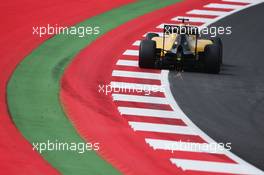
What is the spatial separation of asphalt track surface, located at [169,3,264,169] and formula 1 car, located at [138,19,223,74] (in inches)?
15.3

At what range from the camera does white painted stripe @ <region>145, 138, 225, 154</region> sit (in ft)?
70.2

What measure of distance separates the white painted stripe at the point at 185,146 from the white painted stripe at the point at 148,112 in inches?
73.1

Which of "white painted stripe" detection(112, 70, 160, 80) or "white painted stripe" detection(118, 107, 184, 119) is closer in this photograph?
"white painted stripe" detection(118, 107, 184, 119)

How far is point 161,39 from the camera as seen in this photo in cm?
2825

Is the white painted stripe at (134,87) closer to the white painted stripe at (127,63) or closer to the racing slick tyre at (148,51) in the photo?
the racing slick tyre at (148,51)

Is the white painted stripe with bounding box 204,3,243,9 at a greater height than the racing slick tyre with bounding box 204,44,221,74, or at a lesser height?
greater

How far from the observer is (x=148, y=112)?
78.8 ft

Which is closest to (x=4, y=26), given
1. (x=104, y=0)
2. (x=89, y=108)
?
(x=104, y=0)

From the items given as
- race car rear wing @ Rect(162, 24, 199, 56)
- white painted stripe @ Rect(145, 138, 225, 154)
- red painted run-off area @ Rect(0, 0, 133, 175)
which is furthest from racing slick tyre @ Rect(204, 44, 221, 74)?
red painted run-off area @ Rect(0, 0, 133, 175)

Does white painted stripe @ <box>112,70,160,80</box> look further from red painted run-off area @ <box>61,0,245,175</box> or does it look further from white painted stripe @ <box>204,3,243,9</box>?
white painted stripe @ <box>204,3,243,9</box>

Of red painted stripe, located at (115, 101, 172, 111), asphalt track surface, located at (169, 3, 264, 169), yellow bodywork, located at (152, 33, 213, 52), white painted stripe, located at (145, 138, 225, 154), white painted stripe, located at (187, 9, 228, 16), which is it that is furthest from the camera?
white painted stripe, located at (187, 9, 228, 16)

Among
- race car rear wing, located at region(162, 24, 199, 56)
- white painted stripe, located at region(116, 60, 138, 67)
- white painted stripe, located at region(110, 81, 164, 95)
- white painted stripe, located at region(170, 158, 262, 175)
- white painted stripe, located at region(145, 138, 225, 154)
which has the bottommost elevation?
white painted stripe, located at region(170, 158, 262, 175)

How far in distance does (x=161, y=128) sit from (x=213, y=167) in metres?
2.75

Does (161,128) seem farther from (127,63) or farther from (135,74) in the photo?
(127,63)
